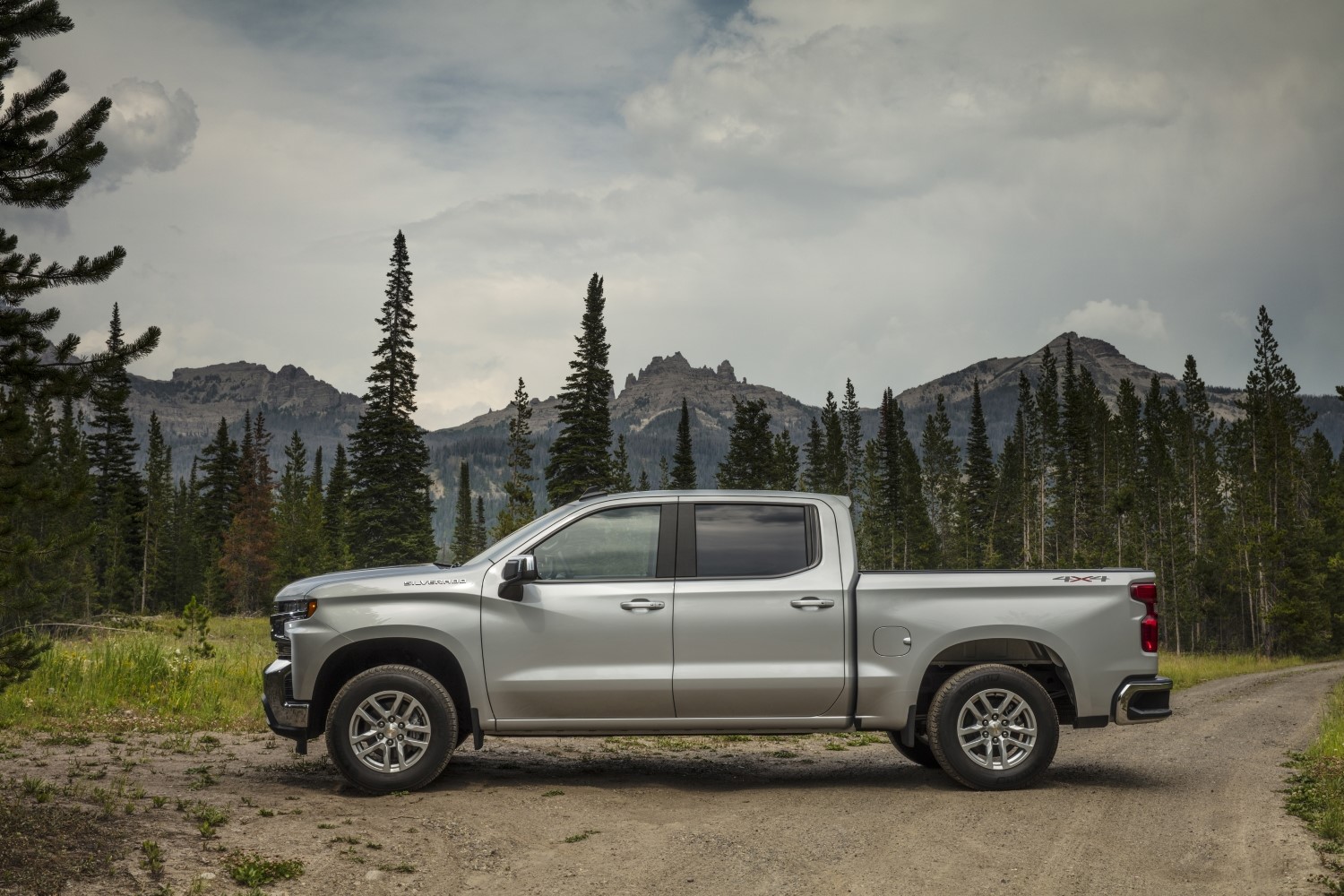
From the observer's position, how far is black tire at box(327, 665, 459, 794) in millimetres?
7957

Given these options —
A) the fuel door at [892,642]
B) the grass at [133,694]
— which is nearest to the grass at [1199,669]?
the fuel door at [892,642]

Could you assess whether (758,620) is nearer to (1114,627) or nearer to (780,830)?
(780,830)

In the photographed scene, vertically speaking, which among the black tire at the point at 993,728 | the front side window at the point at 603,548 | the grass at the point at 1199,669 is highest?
the front side window at the point at 603,548

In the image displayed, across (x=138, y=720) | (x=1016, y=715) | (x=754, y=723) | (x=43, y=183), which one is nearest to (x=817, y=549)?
(x=754, y=723)

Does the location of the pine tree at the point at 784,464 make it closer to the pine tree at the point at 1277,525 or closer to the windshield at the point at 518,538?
the pine tree at the point at 1277,525

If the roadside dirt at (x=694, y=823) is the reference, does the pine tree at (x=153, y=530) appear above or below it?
above

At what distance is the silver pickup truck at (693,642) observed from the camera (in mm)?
8070

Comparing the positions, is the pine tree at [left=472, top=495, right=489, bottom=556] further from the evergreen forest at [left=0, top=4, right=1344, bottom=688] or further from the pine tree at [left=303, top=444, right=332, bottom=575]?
the pine tree at [left=303, top=444, right=332, bottom=575]

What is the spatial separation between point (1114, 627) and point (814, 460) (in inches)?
3903

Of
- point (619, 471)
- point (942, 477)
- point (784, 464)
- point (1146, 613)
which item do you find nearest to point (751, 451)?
point (784, 464)

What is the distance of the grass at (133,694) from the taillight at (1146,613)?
9.31 m

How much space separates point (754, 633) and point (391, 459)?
52.7m

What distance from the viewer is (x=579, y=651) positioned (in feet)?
26.6

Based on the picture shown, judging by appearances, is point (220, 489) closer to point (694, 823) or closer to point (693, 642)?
point (693, 642)
